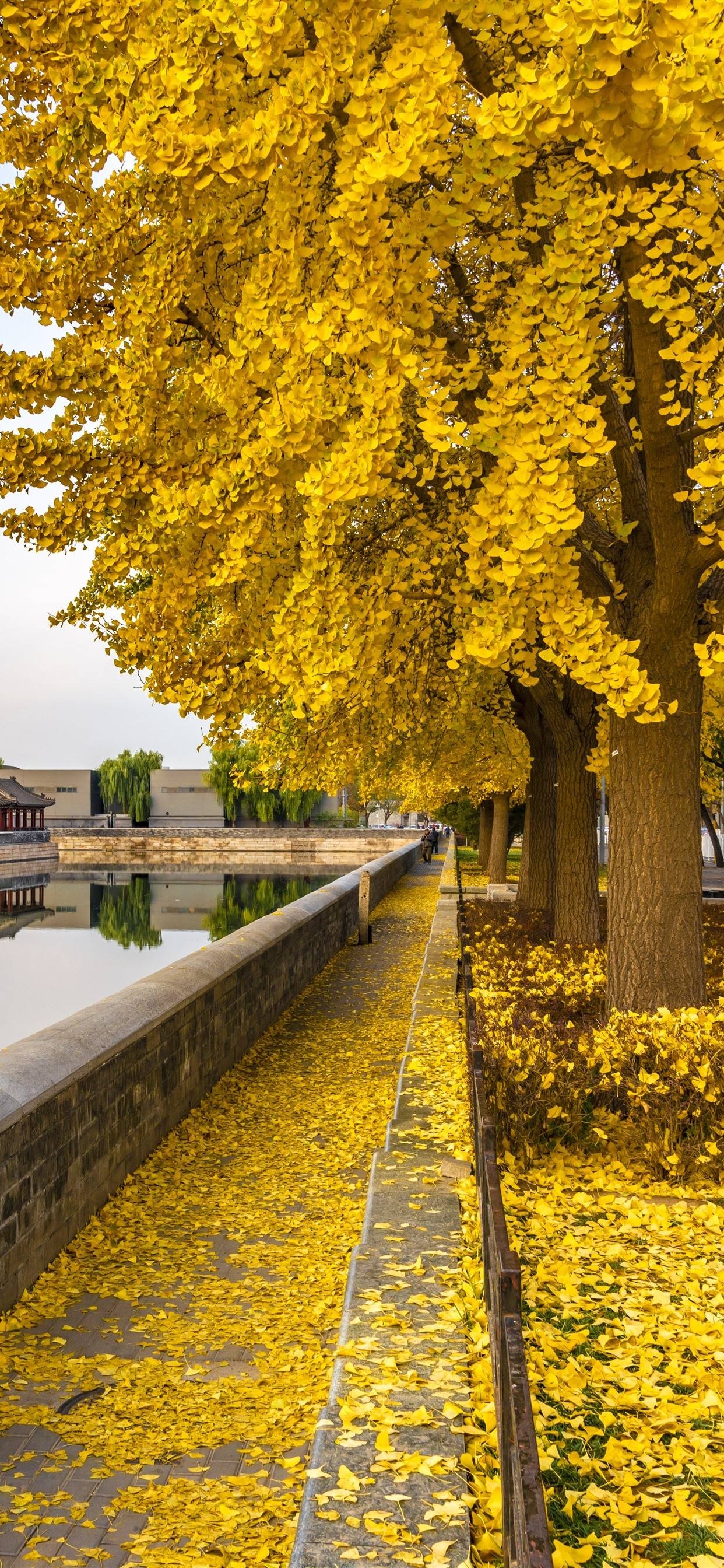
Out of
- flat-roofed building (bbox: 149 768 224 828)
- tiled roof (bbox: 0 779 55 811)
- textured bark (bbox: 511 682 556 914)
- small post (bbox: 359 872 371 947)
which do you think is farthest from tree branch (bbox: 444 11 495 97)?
flat-roofed building (bbox: 149 768 224 828)

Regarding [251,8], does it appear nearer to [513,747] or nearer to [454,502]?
[454,502]

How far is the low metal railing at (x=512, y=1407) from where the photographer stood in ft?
7.23

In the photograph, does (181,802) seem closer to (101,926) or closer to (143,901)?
(143,901)

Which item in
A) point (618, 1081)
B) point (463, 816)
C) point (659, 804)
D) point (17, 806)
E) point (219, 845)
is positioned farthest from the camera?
point (219, 845)

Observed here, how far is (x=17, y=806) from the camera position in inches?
2879

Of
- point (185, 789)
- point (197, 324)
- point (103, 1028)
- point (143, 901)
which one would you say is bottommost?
point (143, 901)

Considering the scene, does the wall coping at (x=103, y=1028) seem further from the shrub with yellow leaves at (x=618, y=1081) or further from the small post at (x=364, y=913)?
the small post at (x=364, y=913)

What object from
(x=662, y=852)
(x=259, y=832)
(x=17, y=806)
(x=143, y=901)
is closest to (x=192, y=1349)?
(x=662, y=852)

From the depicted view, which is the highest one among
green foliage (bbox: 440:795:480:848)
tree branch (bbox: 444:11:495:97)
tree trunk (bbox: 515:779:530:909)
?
tree branch (bbox: 444:11:495:97)

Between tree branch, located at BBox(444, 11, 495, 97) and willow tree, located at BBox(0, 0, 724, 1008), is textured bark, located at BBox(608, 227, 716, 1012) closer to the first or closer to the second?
willow tree, located at BBox(0, 0, 724, 1008)

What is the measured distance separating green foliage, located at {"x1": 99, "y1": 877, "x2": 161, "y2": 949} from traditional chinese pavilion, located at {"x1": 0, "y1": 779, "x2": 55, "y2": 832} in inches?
666

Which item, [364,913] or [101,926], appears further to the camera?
[101,926]

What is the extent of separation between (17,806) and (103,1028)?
69.7m

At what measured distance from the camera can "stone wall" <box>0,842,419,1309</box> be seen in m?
5.26
